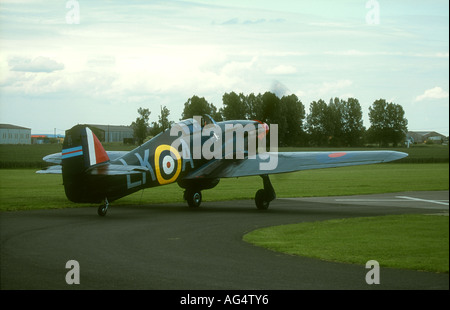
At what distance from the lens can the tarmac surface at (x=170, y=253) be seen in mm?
9016

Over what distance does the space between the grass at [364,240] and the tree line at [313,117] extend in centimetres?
877

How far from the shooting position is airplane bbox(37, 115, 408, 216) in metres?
17.6

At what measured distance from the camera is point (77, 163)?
17.5 metres

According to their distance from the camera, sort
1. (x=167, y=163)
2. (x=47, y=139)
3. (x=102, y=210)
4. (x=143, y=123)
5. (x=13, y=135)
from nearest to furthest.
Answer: (x=102, y=210), (x=167, y=163), (x=143, y=123), (x=13, y=135), (x=47, y=139)

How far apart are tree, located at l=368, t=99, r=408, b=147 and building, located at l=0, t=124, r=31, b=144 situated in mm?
57263

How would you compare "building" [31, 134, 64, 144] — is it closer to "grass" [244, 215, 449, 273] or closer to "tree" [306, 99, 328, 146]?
"tree" [306, 99, 328, 146]

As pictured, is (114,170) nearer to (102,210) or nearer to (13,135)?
(102,210)

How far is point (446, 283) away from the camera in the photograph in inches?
330

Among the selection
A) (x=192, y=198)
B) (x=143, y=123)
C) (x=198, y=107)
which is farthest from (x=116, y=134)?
(x=192, y=198)

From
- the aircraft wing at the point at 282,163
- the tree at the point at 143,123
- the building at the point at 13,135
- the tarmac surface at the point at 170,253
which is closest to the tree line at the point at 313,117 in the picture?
the aircraft wing at the point at 282,163

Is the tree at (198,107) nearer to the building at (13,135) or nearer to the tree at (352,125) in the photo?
the tree at (352,125)

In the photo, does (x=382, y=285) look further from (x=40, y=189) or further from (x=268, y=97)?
(x=40, y=189)

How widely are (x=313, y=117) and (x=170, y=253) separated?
837 inches

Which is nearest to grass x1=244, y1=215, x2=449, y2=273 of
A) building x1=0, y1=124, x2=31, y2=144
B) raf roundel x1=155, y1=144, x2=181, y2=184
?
raf roundel x1=155, y1=144, x2=181, y2=184
